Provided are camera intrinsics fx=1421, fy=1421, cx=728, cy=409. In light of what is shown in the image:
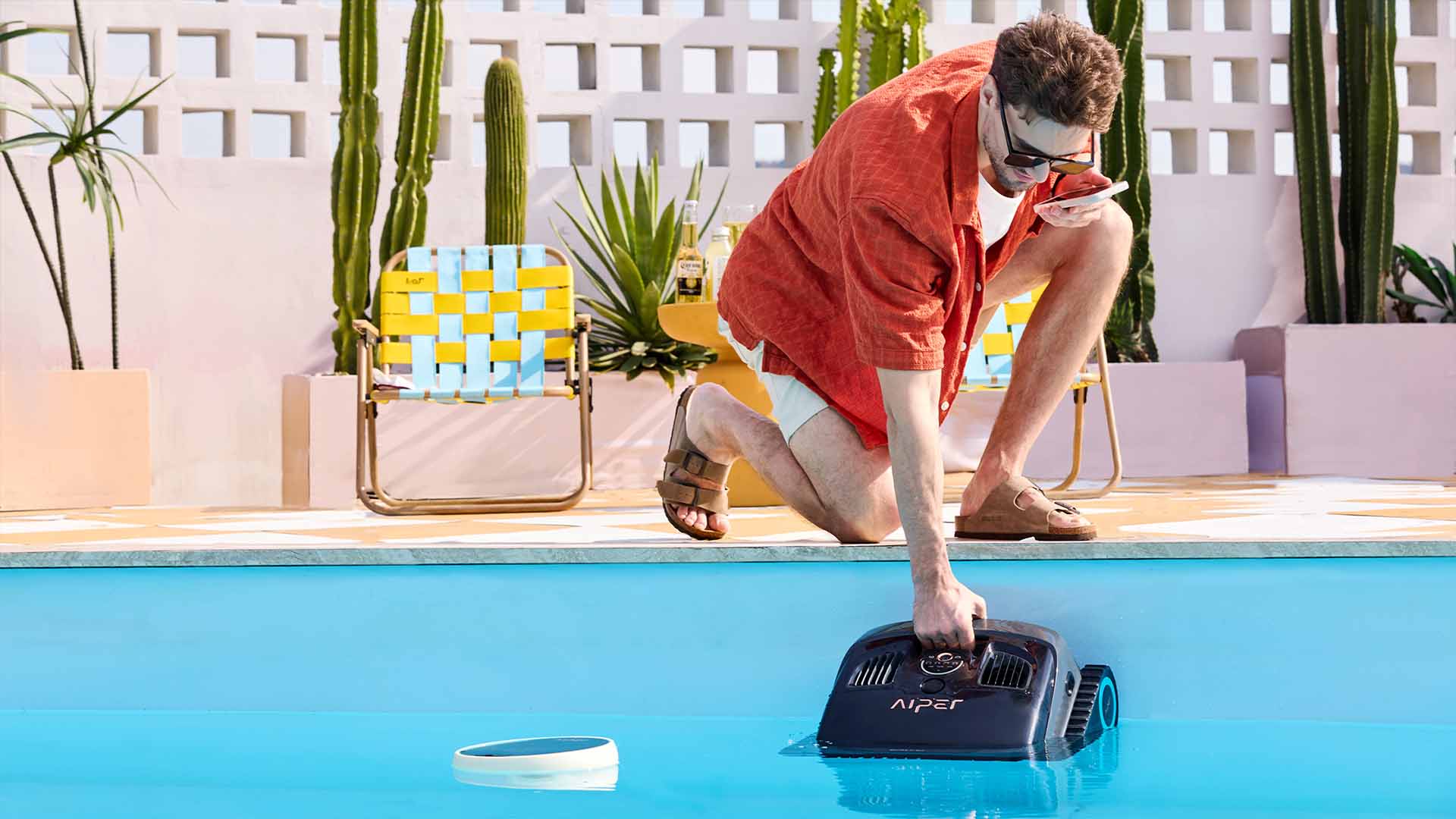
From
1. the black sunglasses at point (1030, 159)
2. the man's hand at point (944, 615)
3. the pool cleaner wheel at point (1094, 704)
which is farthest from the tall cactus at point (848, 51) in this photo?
the man's hand at point (944, 615)

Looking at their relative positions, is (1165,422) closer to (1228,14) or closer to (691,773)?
(1228,14)

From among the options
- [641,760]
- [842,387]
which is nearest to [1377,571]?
[842,387]

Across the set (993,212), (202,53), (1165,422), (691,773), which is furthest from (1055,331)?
(202,53)

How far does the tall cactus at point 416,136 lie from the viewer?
504cm

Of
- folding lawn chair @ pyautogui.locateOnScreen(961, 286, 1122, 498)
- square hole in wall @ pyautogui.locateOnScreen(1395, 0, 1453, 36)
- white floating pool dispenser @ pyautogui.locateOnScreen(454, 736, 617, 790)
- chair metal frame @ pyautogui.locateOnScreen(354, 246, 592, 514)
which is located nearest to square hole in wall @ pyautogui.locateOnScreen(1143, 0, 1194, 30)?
square hole in wall @ pyautogui.locateOnScreen(1395, 0, 1453, 36)

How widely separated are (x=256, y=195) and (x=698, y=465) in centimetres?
334

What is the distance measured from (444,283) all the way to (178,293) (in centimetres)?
157

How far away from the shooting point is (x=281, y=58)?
5.55 m

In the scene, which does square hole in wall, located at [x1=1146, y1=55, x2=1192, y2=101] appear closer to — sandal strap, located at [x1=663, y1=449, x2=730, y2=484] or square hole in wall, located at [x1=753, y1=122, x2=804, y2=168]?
square hole in wall, located at [x1=753, y1=122, x2=804, y2=168]

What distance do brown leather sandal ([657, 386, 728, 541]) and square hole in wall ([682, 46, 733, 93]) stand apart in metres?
3.36

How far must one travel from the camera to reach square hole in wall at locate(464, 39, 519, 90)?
559cm

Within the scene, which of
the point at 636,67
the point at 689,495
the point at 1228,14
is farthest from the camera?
the point at 1228,14

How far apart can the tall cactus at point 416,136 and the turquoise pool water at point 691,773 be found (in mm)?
3041

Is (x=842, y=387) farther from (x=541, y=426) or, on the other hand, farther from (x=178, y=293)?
(x=178, y=293)
